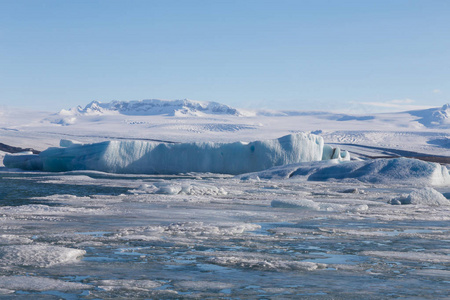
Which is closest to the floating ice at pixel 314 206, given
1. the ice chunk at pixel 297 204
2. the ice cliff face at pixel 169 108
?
the ice chunk at pixel 297 204

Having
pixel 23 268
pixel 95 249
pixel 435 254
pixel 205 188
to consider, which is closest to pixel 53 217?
pixel 95 249

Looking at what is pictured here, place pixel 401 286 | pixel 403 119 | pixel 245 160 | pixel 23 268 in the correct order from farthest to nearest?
1. pixel 403 119
2. pixel 245 160
3. pixel 23 268
4. pixel 401 286

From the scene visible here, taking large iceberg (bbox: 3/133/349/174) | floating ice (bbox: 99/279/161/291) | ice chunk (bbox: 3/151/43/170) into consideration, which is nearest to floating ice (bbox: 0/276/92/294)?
floating ice (bbox: 99/279/161/291)

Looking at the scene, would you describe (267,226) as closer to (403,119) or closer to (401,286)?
(401,286)

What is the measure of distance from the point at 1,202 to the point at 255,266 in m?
7.39

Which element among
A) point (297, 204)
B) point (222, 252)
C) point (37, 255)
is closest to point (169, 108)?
point (297, 204)

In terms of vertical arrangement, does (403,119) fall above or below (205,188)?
above

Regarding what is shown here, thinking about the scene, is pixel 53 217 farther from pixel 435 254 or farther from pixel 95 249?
pixel 435 254

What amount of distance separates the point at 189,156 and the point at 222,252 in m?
20.6

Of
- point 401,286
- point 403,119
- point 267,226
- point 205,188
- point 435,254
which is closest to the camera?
point 401,286

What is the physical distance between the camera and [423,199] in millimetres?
11734

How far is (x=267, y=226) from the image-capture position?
25.8 feet

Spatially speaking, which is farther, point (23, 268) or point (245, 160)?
point (245, 160)

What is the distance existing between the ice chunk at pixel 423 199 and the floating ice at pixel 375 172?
726 centimetres
